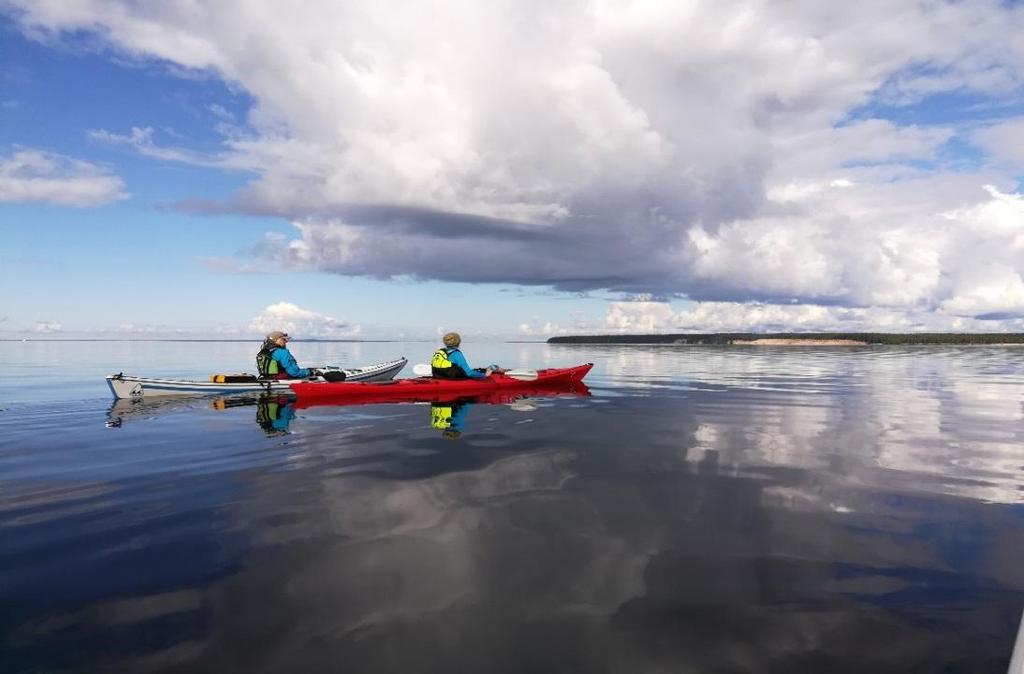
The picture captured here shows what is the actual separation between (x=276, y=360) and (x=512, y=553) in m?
20.5

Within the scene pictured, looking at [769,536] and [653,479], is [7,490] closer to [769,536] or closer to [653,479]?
[653,479]

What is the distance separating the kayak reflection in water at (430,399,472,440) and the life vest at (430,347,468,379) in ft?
4.55

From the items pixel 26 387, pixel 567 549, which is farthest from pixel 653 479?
pixel 26 387

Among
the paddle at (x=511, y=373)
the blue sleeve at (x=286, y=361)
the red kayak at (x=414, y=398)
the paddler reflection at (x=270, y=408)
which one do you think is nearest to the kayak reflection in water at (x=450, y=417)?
the red kayak at (x=414, y=398)

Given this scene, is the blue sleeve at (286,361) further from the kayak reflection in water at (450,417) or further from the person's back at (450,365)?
the kayak reflection in water at (450,417)

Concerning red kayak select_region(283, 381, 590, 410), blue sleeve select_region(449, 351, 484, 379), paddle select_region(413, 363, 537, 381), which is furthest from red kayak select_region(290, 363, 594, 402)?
paddle select_region(413, 363, 537, 381)

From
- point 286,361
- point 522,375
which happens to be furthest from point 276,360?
point 522,375

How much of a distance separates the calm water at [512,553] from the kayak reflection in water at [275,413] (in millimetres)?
1754

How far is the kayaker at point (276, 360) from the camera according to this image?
957 inches

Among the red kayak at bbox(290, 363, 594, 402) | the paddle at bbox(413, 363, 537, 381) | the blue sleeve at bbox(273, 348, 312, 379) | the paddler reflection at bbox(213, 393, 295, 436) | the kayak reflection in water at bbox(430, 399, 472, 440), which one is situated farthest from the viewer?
the paddle at bbox(413, 363, 537, 381)

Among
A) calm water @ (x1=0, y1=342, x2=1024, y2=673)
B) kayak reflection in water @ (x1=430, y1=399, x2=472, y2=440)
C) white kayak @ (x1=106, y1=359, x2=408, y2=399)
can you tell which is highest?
white kayak @ (x1=106, y1=359, x2=408, y2=399)

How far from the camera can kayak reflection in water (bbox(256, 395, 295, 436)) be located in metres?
16.4

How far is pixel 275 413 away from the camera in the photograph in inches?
778

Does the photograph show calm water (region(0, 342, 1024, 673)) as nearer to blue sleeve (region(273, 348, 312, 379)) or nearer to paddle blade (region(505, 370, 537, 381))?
blue sleeve (region(273, 348, 312, 379))
